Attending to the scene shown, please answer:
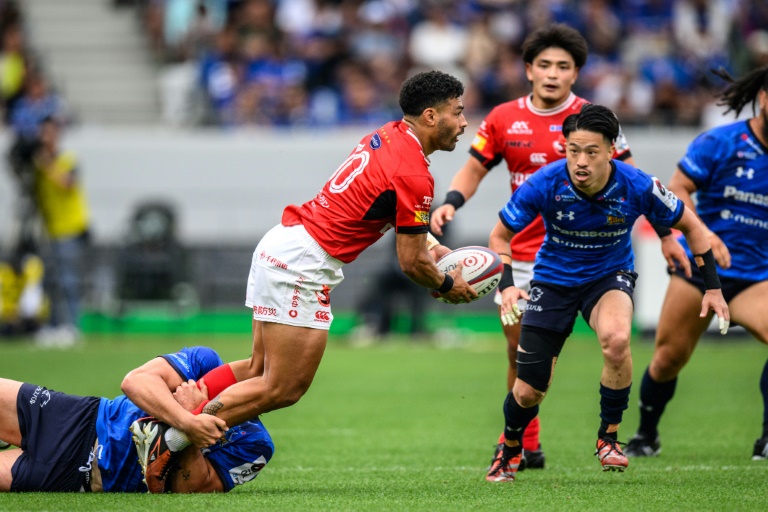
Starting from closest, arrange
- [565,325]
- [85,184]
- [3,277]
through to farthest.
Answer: [565,325]
[3,277]
[85,184]

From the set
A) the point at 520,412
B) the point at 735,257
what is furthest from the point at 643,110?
the point at 520,412

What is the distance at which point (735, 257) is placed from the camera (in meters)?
7.59

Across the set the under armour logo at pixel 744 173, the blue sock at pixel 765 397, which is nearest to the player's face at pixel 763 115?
the under armour logo at pixel 744 173

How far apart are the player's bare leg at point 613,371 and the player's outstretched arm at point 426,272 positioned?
29.8 inches

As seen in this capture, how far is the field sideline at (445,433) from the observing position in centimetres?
587

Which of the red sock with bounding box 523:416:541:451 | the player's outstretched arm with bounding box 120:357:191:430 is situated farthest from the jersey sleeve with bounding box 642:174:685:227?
the player's outstretched arm with bounding box 120:357:191:430

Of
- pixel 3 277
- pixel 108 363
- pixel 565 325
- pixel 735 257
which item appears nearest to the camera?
pixel 565 325

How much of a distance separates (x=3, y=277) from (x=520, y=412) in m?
11.6

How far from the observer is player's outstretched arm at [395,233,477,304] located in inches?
240

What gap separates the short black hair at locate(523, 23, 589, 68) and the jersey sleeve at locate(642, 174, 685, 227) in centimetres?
131

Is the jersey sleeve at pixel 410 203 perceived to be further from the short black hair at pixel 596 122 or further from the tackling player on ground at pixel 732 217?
the tackling player on ground at pixel 732 217

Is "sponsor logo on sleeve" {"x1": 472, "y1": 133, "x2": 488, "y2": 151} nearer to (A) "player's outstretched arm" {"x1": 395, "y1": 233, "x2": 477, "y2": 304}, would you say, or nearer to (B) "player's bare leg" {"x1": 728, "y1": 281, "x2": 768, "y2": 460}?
(A) "player's outstretched arm" {"x1": 395, "y1": 233, "x2": 477, "y2": 304}

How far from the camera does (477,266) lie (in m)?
6.58

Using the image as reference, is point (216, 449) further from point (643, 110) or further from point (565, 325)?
point (643, 110)
